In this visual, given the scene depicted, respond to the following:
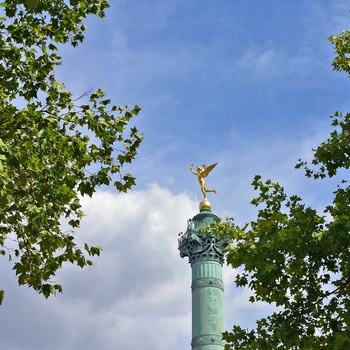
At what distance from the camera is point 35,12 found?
444 inches

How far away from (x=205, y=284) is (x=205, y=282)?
0.45 ft

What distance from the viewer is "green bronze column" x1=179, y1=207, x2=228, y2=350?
3625 cm

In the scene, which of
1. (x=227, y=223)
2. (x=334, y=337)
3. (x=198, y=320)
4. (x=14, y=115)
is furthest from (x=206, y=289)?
(x=14, y=115)

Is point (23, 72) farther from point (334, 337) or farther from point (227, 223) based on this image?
point (334, 337)

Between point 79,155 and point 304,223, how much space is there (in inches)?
171

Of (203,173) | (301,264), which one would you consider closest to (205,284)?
(203,173)

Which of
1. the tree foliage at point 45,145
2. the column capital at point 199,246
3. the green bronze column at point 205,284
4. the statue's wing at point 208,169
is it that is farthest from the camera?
the statue's wing at point 208,169

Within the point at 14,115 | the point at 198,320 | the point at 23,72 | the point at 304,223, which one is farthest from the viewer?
the point at 198,320

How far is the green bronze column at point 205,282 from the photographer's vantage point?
36.2m

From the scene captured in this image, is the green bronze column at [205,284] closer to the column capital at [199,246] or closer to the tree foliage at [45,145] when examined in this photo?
the column capital at [199,246]

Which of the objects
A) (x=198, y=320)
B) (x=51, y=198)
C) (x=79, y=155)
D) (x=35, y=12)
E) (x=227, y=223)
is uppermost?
(x=198, y=320)

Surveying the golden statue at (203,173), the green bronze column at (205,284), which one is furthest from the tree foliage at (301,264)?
the golden statue at (203,173)

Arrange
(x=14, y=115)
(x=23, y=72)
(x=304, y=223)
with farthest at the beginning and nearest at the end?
(x=304, y=223), (x=23, y=72), (x=14, y=115)

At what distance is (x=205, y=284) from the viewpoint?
38250 mm
